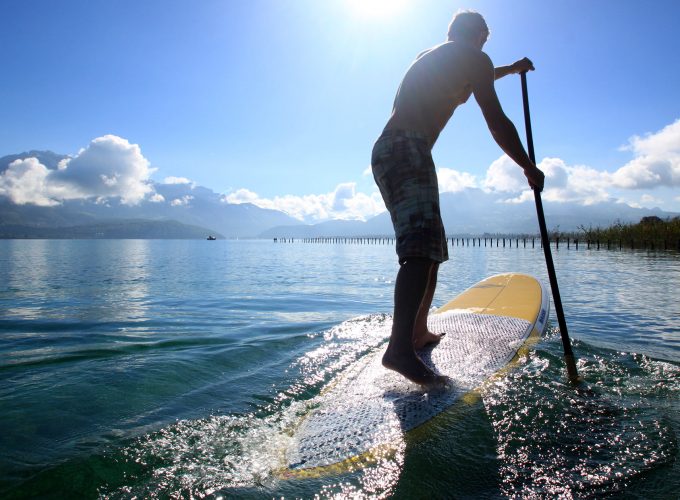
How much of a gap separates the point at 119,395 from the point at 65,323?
13.1ft

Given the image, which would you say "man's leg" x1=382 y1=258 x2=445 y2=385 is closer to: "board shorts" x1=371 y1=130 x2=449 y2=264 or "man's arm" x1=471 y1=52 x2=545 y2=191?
"board shorts" x1=371 y1=130 x2=449 y2=264

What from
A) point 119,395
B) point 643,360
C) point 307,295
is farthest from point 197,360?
point 307,295

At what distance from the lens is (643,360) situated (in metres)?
3.51

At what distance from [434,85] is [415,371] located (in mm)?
1902

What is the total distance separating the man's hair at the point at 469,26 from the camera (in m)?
3.02

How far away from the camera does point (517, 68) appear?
374cm

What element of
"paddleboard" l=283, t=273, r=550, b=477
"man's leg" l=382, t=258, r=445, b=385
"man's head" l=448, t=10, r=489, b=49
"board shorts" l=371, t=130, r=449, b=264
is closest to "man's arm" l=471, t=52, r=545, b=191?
"man's head" l=448, t=10, r=489, b=49

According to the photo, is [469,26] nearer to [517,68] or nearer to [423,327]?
[517,68]

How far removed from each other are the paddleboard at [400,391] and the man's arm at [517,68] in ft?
7.62

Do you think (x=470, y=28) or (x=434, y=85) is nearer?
(x=434, y=85)

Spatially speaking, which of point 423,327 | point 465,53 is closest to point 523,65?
point 465,53

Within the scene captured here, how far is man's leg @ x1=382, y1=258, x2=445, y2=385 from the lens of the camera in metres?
2.63

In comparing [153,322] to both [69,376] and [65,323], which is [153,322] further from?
[69,376]

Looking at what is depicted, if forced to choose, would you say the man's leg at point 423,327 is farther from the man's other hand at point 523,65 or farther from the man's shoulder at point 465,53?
the man's other hand at point 523,65
